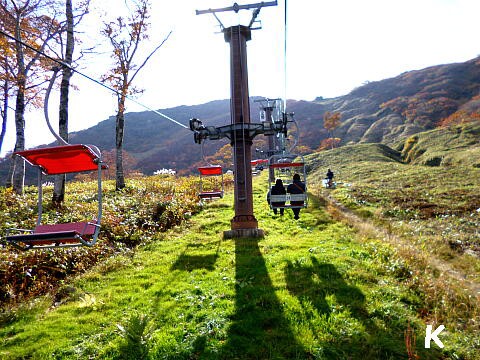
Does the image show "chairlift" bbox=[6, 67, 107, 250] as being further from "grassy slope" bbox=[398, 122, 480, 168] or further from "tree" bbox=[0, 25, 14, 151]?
"grassy slope" bbox=[398, 122, 480, 168]

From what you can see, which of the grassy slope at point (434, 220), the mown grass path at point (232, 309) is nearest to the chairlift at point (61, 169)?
the mown grass path at point (232, 309)

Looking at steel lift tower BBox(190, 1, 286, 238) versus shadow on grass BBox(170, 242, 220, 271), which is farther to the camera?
steel lift tower BBox(190, 1, 286, 238)

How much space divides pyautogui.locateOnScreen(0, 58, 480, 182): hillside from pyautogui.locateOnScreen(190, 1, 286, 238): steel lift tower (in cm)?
6353

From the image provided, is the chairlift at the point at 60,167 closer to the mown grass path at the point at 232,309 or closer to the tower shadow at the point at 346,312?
the mown grass path at the point at 232,309

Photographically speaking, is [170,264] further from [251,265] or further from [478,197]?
A: [478,197]

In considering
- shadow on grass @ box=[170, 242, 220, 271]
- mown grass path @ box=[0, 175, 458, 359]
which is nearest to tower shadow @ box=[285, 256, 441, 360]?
mown grass path @ box=[0, 175, 458, 359]

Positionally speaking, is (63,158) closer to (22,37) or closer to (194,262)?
(194,262)

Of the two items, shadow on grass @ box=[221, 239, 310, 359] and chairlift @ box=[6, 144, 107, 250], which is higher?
chairlift @ box=[6, 144, 107, 250]

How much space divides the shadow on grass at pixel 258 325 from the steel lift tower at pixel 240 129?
13.7ft

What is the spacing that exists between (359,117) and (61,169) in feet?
360

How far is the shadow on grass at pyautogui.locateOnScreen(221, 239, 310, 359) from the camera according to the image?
5.41 m

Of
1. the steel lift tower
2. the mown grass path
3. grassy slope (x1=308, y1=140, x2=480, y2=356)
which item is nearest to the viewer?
the mown grass path

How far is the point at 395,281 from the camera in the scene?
27.1 ft

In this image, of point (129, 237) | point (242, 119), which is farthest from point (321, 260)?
point (129, 237)
